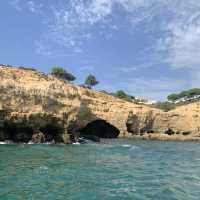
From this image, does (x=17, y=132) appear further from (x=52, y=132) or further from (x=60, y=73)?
(x=60, y=73)

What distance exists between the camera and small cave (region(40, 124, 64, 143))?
145ft

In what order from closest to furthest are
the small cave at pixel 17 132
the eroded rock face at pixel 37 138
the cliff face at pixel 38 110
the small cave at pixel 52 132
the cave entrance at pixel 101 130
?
the cliff face at pixel 38 110 → the small cave at pixel 17 132 → the eroded rock face at pixel 37 138 → the small cave at pixel 52 132 → the cave entrance at pixel 101 130

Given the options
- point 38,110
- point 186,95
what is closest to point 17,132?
point 38,110

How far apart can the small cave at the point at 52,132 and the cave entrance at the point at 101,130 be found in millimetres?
20332

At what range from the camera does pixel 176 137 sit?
68.1 meters

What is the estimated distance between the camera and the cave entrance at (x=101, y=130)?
65.9m

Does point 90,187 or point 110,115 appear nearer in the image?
point 90,187

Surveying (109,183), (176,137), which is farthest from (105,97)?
(109,183)

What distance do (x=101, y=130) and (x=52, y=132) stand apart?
970 inches

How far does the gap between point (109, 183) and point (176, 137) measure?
5053 cm

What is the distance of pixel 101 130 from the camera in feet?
227

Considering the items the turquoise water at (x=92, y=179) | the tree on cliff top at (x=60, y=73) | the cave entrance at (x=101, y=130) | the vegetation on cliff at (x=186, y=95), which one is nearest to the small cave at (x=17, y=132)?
the turquoise water at (x=92, y=179)

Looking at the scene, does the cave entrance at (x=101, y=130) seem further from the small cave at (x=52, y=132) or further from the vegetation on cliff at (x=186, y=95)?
the vegetation on cliff at (x=186, y=95)

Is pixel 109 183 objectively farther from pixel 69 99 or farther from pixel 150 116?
pixel 150 116
